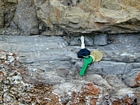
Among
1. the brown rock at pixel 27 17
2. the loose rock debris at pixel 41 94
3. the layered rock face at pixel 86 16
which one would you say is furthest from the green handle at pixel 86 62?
the brown rock at pixel 27 17

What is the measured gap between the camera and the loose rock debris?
10.6 feet

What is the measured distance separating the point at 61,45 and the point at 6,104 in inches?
47.2

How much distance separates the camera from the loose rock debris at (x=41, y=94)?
10.6 feet

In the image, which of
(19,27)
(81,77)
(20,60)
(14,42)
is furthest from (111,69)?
(19,27)

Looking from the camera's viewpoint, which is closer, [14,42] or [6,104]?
[6,104]

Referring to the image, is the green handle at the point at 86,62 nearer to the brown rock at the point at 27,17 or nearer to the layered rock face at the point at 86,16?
the layered rock face at the point at 86,16

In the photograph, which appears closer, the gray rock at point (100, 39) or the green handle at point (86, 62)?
the green handle at point (86, 62)

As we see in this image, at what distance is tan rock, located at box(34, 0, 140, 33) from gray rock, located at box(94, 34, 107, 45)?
4.6 inches

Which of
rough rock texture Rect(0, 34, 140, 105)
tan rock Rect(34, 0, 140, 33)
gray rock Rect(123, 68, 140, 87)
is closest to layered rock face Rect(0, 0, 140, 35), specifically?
tan rock Rect(34, 0, 140, 33)

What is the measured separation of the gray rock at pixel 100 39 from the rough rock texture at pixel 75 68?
0.04 metres

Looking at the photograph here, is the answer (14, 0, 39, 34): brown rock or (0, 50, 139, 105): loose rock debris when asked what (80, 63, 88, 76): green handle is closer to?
(0, 50, 139, 105): loose rock debris

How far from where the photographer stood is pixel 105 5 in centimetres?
393

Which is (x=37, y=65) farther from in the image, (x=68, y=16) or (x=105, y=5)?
(x=105, y=5)

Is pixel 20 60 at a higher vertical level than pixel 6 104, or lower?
higher
